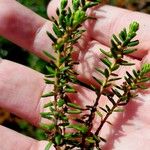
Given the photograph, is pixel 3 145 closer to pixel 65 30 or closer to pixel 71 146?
pixel 71 146

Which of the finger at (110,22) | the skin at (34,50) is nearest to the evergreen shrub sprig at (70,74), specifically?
the skin at (34,50)

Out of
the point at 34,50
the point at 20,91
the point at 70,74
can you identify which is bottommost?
the point at 20,91

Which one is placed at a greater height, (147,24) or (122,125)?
(147,24)

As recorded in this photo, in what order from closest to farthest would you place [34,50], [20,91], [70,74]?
[70,74], [20,91], [34,50]

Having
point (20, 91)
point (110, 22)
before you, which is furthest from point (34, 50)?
point (110, 22)

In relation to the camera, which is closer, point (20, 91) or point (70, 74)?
point (70, 74)

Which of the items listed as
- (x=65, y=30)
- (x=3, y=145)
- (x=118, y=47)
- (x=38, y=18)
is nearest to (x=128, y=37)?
(x=118, y=47)

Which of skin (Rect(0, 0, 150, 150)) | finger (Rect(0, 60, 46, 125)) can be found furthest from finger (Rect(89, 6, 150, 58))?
finger (Rect(0, 60, 46, 125))

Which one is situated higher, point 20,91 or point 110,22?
point 110,22

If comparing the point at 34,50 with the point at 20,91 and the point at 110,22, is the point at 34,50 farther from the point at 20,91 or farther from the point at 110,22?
the point at 110,22
